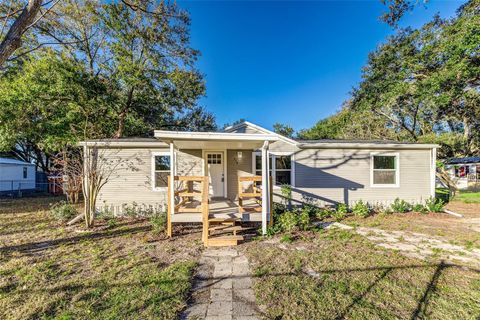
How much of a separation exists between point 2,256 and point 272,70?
17939 mm

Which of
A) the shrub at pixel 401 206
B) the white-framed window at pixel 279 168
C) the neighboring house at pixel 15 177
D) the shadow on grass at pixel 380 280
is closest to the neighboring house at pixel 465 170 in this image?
the shrub at pixel 401 206

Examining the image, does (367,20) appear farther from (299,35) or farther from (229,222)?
(229,222)

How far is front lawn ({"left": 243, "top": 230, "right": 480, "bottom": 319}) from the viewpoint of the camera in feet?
9.02

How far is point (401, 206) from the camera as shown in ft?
28.4

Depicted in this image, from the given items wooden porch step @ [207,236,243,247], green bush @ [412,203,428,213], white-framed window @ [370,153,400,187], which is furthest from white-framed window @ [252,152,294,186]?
green bush @ [412,203,428,213]

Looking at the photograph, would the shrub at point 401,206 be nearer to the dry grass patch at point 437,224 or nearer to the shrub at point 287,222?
the dry grass patch at point 437,224

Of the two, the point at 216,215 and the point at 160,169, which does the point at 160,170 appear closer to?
the point at 160,169

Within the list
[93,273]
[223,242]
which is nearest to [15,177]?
[93,273]

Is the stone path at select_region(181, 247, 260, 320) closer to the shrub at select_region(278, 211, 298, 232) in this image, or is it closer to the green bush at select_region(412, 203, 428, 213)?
the shrub at select_region(278, 211, 298, 232)

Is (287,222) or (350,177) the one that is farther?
(350,177)

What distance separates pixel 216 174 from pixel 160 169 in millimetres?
2190

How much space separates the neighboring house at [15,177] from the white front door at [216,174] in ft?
48.5

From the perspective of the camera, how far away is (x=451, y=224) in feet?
23.1

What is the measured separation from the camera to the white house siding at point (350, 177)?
888 cm
